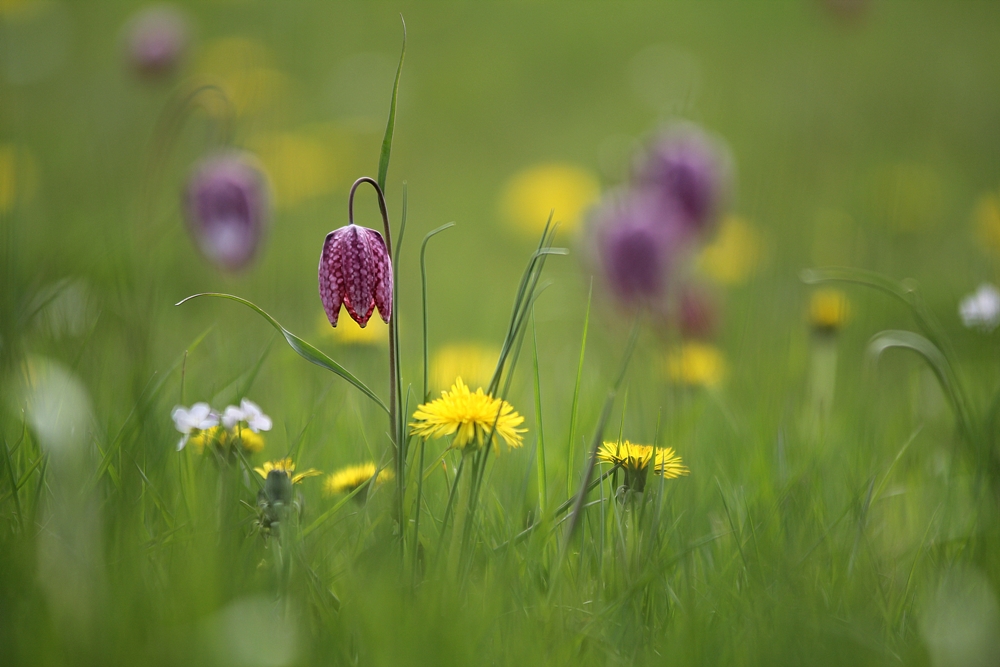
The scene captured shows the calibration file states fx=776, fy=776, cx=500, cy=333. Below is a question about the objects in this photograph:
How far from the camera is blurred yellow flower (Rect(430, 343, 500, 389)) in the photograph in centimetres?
129

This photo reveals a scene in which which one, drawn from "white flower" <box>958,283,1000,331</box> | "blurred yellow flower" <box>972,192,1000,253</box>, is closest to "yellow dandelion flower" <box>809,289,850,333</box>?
"white flower" <box>958,283,1000,331</box>

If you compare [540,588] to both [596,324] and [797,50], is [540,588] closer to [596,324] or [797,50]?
[596,324]

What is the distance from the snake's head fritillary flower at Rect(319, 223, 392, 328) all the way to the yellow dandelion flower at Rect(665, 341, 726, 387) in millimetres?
494

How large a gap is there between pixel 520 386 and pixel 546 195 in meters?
1.83

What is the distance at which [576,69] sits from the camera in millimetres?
3926

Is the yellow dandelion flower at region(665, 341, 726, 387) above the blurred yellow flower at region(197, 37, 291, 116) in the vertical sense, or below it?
below

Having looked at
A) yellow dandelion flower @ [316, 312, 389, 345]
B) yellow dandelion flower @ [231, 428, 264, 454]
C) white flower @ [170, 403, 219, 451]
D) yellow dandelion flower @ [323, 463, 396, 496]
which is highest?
yellow dandelion flower @ [316, 312, 389, 345]

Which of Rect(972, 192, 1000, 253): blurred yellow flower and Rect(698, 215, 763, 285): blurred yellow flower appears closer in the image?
Rect(972, 192, 1000, 253): blurred yellow flower

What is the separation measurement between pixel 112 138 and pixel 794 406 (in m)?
3.04

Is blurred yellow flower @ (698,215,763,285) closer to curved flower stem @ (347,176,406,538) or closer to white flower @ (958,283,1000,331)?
white flower @ (958,283,1000,331)

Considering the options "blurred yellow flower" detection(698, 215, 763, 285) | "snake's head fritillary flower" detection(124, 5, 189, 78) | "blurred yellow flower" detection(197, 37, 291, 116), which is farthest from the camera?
"blurred yellow flower" detection(197, 37, 291, 116)

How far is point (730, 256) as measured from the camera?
2.63 m

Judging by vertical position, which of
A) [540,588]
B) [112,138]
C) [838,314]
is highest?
[112,138]

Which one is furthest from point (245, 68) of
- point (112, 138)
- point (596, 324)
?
point (596, 324)
